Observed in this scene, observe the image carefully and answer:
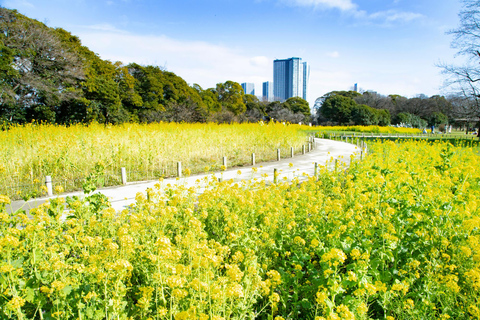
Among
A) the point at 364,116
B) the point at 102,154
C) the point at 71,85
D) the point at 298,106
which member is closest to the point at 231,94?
the point at 298,106

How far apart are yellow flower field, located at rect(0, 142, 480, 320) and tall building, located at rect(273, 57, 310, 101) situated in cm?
12833

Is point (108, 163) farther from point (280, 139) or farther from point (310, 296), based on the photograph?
point (280, 139)

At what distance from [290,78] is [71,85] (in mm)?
119623

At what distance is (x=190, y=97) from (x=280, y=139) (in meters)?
19.6

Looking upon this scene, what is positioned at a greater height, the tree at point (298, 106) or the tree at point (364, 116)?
the tree at point (298, 106)

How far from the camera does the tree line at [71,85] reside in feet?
59.1

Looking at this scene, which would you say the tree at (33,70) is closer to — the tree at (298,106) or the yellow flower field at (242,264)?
the yellow flower field at (242,264)

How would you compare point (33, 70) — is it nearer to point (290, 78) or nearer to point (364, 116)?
point (364, 116)

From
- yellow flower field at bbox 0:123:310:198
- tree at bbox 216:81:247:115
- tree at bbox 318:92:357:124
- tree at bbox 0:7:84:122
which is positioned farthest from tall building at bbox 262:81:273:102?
yellow flower field at bbox 0:123:310:198

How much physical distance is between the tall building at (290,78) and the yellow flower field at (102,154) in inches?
4688

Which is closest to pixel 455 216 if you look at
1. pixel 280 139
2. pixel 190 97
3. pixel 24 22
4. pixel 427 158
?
pixel 427 158

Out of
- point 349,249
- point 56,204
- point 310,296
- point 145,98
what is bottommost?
point 310,296

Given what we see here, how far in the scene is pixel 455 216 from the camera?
11.9ft

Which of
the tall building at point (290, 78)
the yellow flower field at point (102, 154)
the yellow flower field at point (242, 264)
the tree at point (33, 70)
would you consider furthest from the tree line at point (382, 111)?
the tall building at point (290, 78)
